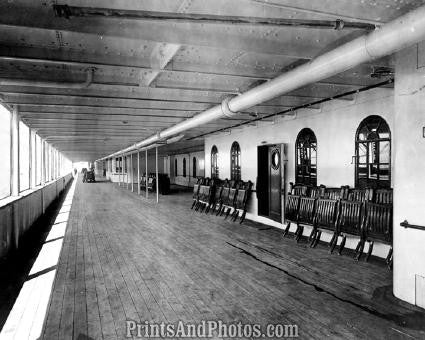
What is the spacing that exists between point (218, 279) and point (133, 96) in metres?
3.15

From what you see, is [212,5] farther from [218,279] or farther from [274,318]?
[218,279]

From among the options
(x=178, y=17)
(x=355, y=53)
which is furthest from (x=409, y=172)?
(x=178, y=17)

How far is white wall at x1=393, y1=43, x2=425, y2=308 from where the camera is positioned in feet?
10.2

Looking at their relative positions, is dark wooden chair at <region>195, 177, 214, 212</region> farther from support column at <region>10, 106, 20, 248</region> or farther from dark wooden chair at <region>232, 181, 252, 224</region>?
support column at <region>10, 106, 20, 248</region>

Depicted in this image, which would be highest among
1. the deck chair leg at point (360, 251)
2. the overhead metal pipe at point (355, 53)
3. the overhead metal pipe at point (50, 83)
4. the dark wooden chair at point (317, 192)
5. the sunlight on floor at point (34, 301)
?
the overhead metal pipe at point (50, 83)

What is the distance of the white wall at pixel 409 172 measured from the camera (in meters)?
3.11

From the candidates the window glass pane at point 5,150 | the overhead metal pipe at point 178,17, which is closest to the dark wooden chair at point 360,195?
the overhead metal pipe at point 178,17

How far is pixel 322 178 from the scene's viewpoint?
6.29m

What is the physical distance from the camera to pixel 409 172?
10.5 feet

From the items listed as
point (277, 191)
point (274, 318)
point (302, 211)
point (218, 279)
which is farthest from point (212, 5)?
point (277, 191)

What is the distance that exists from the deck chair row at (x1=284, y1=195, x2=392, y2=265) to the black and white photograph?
0.08 feet

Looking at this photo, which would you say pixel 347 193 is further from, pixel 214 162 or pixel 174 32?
pixel 214 162

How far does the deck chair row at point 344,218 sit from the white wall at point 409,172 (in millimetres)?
1112

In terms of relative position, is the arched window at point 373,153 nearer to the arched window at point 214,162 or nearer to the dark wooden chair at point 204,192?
the dark wooden chair at point 204,192
